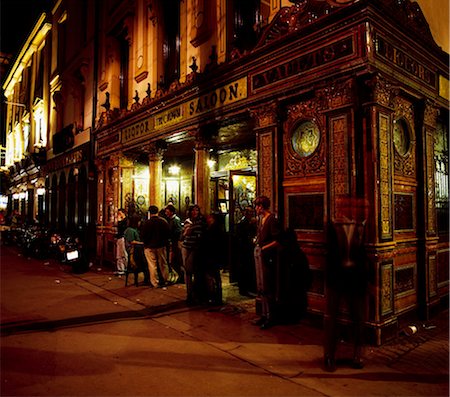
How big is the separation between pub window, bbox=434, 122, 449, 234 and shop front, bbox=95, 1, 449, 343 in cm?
10

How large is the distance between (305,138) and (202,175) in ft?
11.3

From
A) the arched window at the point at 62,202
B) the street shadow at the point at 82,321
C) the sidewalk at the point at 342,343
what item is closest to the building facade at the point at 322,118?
the sidewalk at the point at 342,343

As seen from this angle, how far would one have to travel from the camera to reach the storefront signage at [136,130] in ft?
35.8

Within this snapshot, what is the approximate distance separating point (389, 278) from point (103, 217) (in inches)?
420

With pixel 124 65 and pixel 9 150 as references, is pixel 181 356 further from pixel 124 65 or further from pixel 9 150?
pixel 9 150

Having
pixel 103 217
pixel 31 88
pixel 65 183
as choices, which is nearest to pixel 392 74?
pixel 103 217

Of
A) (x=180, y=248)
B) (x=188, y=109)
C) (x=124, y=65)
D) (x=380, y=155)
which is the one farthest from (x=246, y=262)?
(x=124, y=65)

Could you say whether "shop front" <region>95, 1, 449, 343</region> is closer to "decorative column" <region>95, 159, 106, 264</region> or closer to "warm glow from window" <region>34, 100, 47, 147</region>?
"decorative column" <region>95, 159, 106, 264</region>

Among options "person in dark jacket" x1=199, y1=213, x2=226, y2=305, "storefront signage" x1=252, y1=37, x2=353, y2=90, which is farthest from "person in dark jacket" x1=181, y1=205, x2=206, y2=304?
"storefront signage" x1=252, y1=37, x2=353, y2=90

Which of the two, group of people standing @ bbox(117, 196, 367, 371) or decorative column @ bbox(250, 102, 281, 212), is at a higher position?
decorative column @ bbox(250, 102, 281, 212)

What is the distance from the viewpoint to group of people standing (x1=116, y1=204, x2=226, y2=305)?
23.7ft

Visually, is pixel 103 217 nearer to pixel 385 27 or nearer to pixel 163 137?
pixel 163 137

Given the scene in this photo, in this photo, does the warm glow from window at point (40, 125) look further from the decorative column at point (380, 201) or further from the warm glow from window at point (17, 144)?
the decorative column at point (380, 201)

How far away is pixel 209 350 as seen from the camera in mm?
4934
